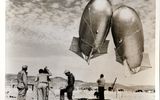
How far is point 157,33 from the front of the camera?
1502mm

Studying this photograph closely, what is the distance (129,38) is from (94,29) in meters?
0.21

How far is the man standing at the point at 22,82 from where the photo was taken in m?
1.42

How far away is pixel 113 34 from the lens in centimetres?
148

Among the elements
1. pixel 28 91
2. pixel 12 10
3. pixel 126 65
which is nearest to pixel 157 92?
pixel 126 65

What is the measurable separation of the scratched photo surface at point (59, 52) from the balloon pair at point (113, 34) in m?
0.02

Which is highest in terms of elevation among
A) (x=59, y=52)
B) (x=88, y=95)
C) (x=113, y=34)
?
(x=113, y=34)

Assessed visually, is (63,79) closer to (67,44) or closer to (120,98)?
(67,44)

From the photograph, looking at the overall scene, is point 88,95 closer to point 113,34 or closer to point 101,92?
point 101,92

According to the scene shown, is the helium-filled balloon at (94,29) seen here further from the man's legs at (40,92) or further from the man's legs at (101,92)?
the man's legs at (40,92)

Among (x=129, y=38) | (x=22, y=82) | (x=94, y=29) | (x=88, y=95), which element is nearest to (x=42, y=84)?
(x=22, y=82)

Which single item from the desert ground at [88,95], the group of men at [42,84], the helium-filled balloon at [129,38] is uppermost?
the helium-filled balloon at [129,38]

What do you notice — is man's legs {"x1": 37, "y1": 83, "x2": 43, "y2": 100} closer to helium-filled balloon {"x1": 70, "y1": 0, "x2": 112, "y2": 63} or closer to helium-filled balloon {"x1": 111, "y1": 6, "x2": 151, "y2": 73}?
helium-filled balloon {"x1": 70, "y1": 0, "x2": 112, "y2": 63}

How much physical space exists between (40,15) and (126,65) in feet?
1.86

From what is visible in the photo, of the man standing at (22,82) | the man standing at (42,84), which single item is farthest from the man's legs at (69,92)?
the man standing at (22,82)
